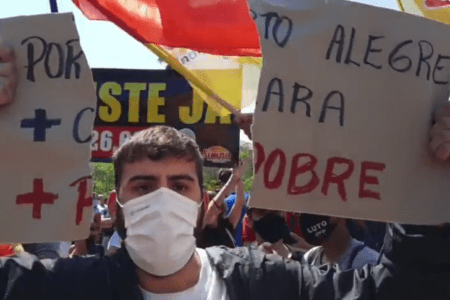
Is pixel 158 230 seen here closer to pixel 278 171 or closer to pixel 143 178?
pixel 143 178

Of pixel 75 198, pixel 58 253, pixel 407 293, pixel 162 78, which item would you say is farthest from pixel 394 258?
pixel 162 78

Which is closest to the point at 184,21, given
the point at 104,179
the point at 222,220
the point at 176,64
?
the point at 176,64

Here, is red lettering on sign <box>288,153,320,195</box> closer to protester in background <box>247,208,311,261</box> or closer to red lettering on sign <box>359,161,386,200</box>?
red lettering on sign <box>359,161,386,200</box>

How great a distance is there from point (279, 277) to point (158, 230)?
414mm

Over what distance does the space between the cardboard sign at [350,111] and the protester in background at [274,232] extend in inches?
101

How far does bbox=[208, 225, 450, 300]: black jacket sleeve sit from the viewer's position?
2000 millimetres

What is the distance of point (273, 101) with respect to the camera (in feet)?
7.01

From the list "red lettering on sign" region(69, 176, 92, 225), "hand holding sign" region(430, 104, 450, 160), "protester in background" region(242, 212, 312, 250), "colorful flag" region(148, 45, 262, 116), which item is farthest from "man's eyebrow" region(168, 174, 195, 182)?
"protester in background" region(242, 212, 312, 250)

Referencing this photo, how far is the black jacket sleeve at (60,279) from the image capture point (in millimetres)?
1959

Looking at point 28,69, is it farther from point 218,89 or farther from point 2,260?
point 218,89

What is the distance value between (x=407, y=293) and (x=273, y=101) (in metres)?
0.69

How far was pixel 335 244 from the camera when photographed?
3584 millimetres

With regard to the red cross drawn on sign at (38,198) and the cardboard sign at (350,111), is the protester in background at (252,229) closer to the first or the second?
the cardboard sign at (350,111)

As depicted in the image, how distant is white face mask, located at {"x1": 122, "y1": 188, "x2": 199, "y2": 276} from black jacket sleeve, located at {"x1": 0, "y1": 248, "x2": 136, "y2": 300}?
100 millimetres
